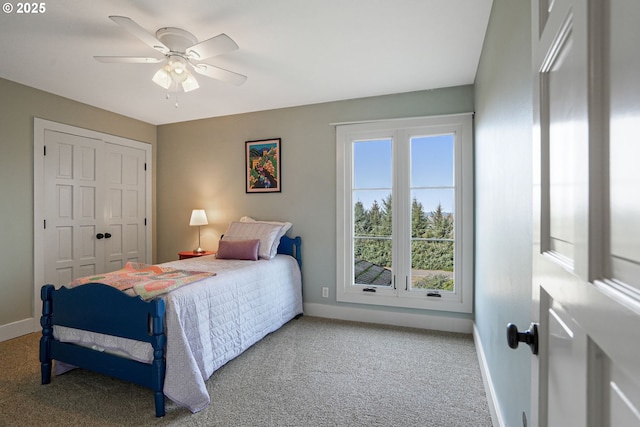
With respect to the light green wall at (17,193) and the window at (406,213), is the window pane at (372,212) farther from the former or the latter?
the light green wall at (17,193)

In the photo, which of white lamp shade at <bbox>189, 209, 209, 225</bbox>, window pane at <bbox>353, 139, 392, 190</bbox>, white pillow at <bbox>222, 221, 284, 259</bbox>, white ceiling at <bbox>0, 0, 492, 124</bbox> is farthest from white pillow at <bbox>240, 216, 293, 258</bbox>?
white ceiling at <bbox>0, 0, 492, 124</bbox>

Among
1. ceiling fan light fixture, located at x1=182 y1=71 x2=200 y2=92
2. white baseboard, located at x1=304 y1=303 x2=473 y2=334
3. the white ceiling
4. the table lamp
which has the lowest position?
white baseboard, located at x1=304 y1=303 x2=473 y2=334

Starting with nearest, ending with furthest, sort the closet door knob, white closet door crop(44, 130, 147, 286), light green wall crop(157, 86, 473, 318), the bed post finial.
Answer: the closet door knob → the bed post finial → white closet door crop(44, 130, 147, 286) → light green wall crop(157, 86, 473, 318)

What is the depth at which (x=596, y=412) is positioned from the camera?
0.48 m

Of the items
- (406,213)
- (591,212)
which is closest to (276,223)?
(406,213)

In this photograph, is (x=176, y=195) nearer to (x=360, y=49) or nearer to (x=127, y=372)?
(x=127, y=372)

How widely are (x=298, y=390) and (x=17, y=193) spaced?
333 cm

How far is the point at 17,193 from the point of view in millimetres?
3182

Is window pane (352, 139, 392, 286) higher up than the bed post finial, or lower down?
higher up

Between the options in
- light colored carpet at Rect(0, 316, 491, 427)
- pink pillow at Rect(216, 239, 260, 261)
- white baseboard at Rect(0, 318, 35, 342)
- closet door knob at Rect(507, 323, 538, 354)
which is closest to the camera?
closet door knob at Rect(507, 323, 538, 354)

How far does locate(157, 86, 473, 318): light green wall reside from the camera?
3596 mm

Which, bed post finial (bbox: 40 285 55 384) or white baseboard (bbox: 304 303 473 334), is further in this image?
white baseboard (bbox: 304 303 473 334)

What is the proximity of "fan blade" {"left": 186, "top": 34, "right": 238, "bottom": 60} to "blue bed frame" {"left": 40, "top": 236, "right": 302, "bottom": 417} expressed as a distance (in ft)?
5.45

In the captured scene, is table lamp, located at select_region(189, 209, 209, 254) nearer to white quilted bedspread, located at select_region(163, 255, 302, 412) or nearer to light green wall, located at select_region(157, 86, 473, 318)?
light green wall, located at select_region(157, 86, 473, 318)
